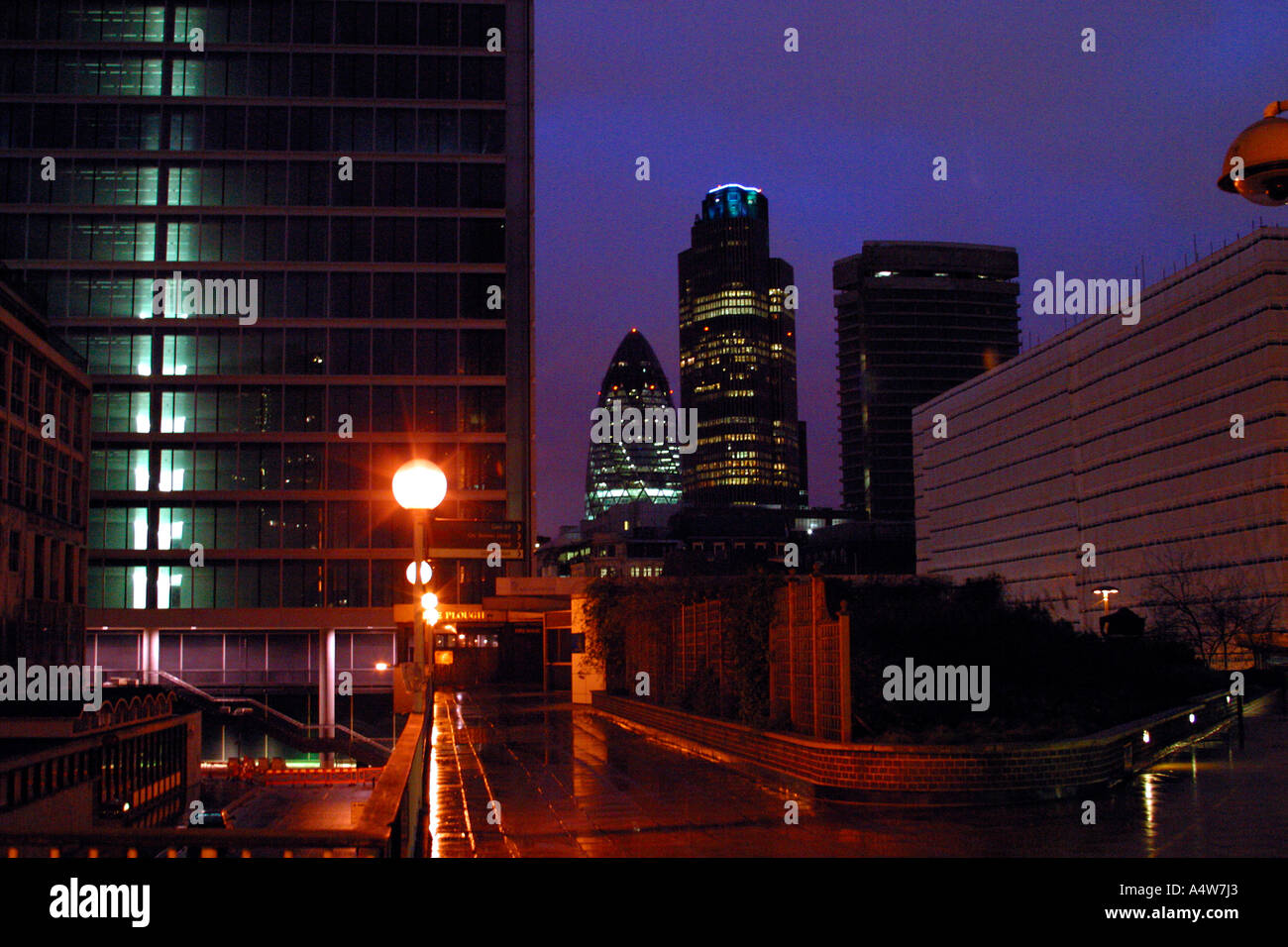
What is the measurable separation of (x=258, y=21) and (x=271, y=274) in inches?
535

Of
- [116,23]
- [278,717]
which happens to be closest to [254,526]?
[278,717]

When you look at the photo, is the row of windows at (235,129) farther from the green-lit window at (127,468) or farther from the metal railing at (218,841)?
Answer: the metal railing at (218,841)

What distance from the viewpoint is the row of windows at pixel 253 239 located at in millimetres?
61000

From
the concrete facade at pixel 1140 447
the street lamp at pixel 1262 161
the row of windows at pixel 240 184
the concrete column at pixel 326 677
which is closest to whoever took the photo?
the street lamp at pixel 1262 161

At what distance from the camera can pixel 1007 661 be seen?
21.5 meters

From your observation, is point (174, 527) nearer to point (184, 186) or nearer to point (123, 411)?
point (123, 411)

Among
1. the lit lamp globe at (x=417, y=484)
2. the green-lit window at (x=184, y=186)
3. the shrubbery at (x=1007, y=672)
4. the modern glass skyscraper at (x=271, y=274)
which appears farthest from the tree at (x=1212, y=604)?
the lit lamp globe at (x=417, y=484)

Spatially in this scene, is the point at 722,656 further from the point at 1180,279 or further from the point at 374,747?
the point at 1180,279

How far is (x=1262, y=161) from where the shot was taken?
19.2 ft

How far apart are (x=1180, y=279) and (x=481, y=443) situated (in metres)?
57.6

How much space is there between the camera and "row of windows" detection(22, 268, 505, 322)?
61000mm

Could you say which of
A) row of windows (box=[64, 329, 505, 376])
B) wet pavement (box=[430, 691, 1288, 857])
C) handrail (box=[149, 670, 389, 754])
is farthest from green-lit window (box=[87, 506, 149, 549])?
wet pavement (box=[430, 691, 1288, 857])

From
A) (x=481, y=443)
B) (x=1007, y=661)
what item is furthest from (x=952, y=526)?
(x=1007, y=661)

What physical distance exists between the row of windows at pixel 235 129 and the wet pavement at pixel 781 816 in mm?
49120
